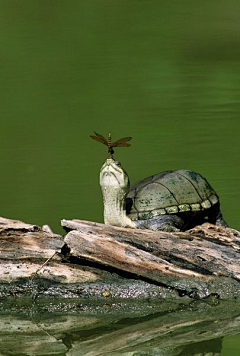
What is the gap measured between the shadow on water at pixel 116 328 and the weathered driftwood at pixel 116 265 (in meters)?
0.06

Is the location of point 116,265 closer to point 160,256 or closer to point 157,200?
point 160,256

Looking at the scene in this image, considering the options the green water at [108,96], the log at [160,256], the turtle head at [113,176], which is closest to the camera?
the log at [160,256]

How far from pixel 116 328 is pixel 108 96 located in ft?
19.3

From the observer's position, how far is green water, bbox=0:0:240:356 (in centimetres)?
787

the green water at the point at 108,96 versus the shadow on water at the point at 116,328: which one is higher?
the green water at the point at 108,96

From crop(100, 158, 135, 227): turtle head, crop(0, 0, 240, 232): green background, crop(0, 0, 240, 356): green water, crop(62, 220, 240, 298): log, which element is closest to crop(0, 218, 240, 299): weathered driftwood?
crop(62, 220, 240, 298): log

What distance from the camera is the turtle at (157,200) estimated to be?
579cm

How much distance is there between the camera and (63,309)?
17.8 ft

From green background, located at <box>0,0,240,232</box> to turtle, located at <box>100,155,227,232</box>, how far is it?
0.70m

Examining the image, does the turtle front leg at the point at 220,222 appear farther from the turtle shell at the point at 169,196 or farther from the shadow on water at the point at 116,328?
the shadow on water at the point at 116,328

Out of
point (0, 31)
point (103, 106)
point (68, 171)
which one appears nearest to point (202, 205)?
point (68, 171)

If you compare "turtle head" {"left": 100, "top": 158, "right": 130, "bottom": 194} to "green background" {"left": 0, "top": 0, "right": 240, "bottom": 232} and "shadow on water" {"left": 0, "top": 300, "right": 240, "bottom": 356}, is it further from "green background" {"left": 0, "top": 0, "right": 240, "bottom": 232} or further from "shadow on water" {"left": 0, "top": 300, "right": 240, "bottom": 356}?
"green background" {"left": 0, "top": 0, "right": 240, "bottom": 232}

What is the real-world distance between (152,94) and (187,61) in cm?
158

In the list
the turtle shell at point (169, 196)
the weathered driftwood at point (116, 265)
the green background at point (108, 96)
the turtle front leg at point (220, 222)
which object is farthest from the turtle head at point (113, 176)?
the green background at point (108, 96)
